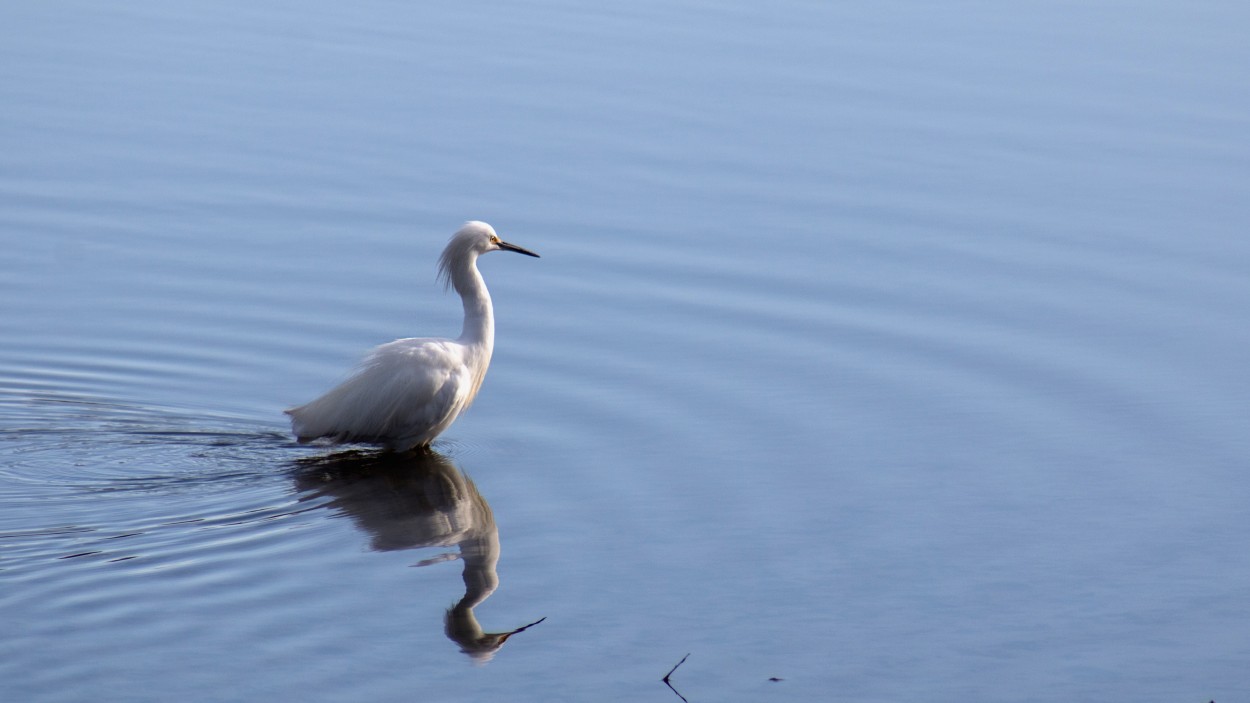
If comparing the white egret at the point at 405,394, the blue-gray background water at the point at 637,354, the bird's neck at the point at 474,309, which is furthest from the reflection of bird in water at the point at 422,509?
the bird's neck at the point at 474,309

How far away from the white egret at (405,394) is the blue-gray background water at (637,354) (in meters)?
0.22

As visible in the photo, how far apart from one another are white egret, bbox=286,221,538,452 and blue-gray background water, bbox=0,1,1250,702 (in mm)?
218

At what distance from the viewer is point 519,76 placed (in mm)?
15797

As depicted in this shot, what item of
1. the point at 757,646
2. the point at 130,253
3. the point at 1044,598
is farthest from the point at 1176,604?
the point at 130,253

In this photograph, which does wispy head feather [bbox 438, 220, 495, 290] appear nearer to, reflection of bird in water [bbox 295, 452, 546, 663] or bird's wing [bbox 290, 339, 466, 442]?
bird's wing [bbox 290, 339, 466, 442]

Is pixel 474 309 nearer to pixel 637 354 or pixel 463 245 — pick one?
pixel 463 245

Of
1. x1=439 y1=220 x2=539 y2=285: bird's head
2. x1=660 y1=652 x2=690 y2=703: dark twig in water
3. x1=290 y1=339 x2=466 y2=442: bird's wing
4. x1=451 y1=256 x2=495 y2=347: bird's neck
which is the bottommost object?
x1=660 y1=652 x2=690 y2=703: dark twig in water

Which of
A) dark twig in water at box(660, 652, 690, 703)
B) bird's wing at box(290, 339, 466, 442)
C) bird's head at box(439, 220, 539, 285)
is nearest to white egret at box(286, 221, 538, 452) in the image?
bird's wing at box(290, 339, 466, 442)

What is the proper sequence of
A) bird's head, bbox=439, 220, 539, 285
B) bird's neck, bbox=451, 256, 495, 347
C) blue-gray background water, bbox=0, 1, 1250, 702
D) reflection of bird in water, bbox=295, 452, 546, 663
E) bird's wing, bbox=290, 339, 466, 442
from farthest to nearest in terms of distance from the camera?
bird's head, bbox=439, 220, 539, 285, bird's neck, bbox=451, 256, 495, 347, bird's wing, bbox=290, 339, 466, 442, reflection of bird in water, bbox=295, 452, 546, 663, blue-gray background water, bbox=0, 1, 1250, 702

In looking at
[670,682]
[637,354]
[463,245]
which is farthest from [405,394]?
[670,682]

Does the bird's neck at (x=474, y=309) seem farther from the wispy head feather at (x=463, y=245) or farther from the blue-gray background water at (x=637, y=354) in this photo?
the blue-gray background water at (x=637, y=354)

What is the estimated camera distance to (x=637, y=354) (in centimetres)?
1051

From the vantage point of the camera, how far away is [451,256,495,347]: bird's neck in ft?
32.0

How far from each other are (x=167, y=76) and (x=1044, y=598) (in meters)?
10.4
